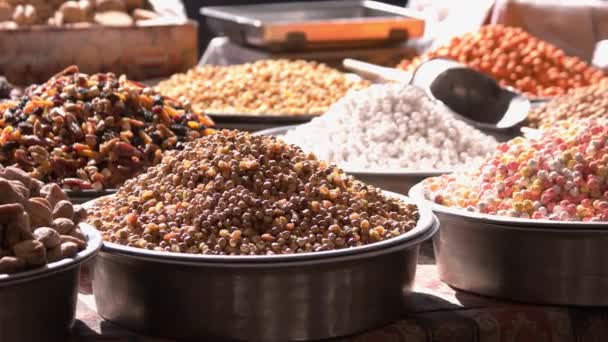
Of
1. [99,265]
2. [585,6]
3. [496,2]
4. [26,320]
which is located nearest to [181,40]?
[496,2]

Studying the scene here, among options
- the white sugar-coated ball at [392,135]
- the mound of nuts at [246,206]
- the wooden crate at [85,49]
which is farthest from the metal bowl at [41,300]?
the wooden crate at [85,49]

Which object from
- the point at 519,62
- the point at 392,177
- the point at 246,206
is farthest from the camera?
the point at 519,62

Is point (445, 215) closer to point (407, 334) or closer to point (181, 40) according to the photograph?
point (407, 334)

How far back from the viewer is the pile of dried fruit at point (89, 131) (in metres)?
1.78

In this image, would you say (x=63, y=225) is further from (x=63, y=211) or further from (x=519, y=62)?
(x=519, y=62)

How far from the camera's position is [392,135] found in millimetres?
2004

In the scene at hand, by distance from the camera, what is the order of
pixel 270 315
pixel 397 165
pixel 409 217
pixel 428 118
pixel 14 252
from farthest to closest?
1. pixel 428 118
2. pixel 397 165
3. pixel 409 217
4. pixel 270 315
5. pixel 14 252

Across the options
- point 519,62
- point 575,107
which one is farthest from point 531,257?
point 519,62

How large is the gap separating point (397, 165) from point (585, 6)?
2426mm

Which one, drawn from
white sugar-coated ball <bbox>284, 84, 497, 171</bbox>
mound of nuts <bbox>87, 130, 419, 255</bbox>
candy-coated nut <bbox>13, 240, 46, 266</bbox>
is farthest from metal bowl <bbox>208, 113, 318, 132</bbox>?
candy-coated nut <bbox>13, 240, 46, 266</bbox>

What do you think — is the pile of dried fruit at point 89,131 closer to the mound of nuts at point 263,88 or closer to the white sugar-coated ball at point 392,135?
the white sugar-coated ball at point 392,135

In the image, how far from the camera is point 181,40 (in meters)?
3.21

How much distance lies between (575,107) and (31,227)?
1.60 meters

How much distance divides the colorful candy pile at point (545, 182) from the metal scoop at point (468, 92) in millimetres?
860
